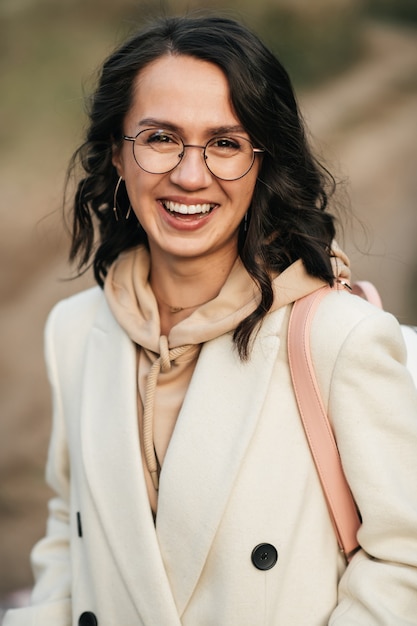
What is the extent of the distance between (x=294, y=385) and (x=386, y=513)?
0.36 meters

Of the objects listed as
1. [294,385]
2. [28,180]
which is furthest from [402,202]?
[294,385]

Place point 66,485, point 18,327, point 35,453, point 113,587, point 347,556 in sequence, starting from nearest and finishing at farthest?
1. point 347,556
2. point 113,587
3. point 66,485
4. point 35,453
5. point 18,327

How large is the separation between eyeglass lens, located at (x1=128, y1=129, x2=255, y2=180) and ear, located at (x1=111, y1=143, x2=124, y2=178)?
0.79 ft

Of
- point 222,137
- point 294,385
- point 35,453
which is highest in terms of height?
point 222,137

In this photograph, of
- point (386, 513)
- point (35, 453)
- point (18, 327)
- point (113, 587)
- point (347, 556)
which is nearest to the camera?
point (386, 513)

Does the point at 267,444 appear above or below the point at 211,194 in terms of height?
below

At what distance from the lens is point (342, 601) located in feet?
7.27

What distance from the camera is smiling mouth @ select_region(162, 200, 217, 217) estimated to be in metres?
2.37

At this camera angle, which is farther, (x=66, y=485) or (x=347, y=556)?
(x=66, y=485)

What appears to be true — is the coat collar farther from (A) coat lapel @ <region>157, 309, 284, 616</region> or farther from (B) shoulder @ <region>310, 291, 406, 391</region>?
(B) shoulder @ <region>310, 291, 406, 391</region>

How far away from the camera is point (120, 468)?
7.93 feet

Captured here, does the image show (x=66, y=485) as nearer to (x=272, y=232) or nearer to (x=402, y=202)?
(x=272, y=232)

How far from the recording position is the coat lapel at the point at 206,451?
7.32 ft

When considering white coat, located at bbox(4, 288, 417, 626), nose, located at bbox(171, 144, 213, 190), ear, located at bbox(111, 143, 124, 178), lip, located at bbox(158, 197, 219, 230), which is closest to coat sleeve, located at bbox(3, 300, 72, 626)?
white coat, located at bbox(4, 288, 417, 626)
